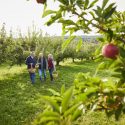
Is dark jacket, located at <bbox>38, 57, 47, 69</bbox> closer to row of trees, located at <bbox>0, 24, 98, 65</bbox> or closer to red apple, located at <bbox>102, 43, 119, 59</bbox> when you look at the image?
row of trees, located at <bbox>0, 24, 98, 65</bbox>

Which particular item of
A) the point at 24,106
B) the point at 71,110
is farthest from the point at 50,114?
the point at 24,106

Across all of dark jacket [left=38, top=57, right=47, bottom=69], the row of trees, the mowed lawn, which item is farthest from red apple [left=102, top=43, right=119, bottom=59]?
the row of trees

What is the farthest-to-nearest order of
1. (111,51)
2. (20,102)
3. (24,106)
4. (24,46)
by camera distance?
(24,46) < (20,102) < (24,106) < (111,51)

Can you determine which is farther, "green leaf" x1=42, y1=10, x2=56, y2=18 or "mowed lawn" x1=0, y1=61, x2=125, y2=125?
"mowed lawn" x1=0, y1=61, x2=125, y2=125

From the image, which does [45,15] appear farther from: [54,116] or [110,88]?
[54,116]

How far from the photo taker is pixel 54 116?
122 cm

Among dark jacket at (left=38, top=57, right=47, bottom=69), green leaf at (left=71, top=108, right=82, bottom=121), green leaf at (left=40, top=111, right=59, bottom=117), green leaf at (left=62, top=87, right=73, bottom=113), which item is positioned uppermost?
green leaf at (left=62, top=87, right=73, bottom=113)

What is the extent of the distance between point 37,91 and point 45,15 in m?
11.4

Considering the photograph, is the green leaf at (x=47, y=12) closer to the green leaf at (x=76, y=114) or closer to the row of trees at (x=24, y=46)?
the green leaf at (x=76, y=114)

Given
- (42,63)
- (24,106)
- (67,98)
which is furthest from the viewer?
(42,63)

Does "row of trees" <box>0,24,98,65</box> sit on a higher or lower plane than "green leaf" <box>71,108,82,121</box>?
lower

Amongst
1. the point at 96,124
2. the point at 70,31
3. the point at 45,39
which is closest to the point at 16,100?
the point at 96,124

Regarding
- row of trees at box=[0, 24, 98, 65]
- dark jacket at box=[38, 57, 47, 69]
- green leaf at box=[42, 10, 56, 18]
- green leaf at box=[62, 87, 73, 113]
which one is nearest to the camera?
green leaf at box=[62, 87, 73, 113]

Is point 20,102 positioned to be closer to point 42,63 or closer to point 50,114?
point 42,63
